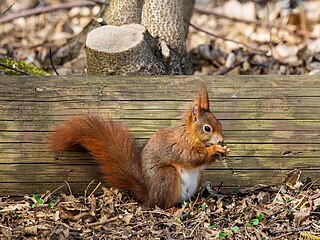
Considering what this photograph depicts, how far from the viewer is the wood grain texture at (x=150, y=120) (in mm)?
3891

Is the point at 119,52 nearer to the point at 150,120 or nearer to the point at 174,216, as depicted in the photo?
the point at 150,120

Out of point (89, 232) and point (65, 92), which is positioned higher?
point (65, 92)

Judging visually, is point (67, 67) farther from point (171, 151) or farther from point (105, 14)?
point (171, 151)

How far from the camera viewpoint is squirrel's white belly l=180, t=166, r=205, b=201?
367cm

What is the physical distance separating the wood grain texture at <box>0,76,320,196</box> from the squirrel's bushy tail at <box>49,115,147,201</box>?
0.47 feet

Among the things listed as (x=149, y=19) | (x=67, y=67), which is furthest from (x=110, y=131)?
(x=67, y=67)

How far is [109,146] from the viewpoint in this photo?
12.3ft

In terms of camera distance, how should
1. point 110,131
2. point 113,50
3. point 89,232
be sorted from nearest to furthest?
point 89,232 → point 110,131 → point 113,50

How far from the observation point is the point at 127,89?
13.3ft

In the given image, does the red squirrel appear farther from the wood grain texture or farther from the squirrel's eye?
the wood grain texture

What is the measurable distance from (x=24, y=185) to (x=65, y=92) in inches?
23.8

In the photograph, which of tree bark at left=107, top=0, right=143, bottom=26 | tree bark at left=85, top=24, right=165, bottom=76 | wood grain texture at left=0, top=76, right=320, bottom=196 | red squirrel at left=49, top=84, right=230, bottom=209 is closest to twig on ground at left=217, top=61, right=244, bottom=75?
tree bark at left=107, top=0, right=143, bottom=26

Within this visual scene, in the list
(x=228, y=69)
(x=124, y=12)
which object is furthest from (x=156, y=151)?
(x=228, y=69)

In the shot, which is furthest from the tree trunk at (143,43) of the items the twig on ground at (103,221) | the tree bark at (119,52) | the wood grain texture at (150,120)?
the twig on ground at (103,221)
